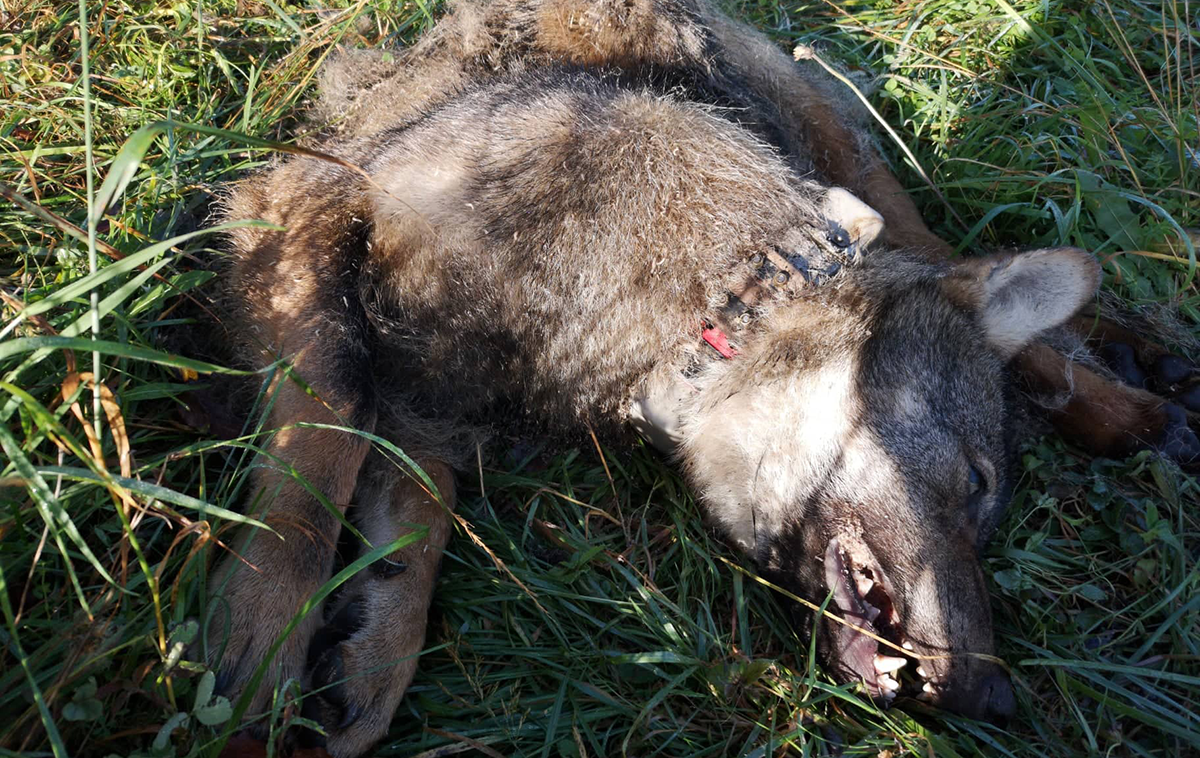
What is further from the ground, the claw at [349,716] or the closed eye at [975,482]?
the closed eye at [975,482]

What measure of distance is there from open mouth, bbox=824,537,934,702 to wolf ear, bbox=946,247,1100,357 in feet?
3.71

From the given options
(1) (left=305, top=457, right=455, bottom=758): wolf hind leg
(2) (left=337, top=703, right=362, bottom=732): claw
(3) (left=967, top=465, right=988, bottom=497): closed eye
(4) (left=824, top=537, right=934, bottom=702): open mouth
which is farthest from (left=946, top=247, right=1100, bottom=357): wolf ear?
(2) (left=337, top=703, right=362, bottom=732): claw

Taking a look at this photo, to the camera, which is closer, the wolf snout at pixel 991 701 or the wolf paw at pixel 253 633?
the wolf paw at pixel 253 633

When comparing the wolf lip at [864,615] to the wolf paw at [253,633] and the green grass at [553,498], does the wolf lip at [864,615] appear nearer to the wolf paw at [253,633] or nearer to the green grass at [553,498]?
the green grass at [553,498]

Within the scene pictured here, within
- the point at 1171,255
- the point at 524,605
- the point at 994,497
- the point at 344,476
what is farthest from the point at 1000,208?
the point at 344,476

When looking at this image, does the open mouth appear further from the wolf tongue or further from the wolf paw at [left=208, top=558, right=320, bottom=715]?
the wolf paw at [left=208, top=558, right=320, bottom=715]

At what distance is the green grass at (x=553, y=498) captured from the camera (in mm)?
2242

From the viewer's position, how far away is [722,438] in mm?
3010

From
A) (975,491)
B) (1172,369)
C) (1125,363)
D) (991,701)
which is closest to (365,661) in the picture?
(991,701)

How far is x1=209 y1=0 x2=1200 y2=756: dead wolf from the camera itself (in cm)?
272

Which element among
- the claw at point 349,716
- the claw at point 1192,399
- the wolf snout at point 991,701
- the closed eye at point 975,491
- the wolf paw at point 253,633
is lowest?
the claw at point 349,716

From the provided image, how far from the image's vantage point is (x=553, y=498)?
3.32 m

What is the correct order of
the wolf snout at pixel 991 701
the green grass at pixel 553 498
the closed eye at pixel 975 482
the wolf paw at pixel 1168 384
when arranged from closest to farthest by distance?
the green grass at pixel 553 498 < the wolf snout at pixel 991 701 < the closed eye at pixel 975 482 < the wolf paw at pixel 1168 384

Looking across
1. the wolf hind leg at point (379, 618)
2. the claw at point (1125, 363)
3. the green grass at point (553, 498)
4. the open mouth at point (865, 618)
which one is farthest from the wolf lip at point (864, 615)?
the claw at point (1125, 363)
